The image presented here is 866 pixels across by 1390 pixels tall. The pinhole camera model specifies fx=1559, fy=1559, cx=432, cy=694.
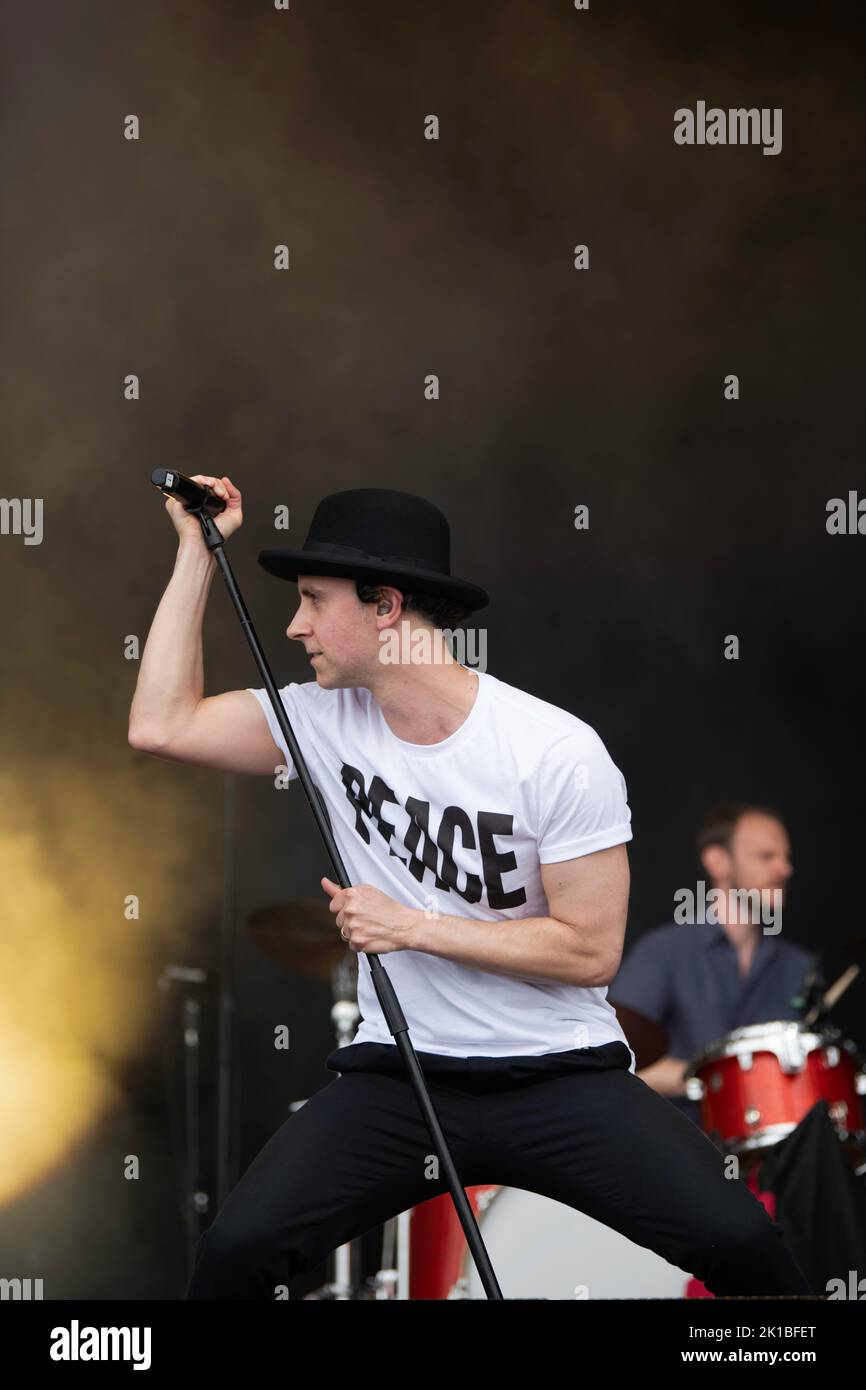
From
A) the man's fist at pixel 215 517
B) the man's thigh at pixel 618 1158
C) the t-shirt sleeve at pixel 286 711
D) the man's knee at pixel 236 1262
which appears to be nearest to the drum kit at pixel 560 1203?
the man's thigh at pixel 618 1158

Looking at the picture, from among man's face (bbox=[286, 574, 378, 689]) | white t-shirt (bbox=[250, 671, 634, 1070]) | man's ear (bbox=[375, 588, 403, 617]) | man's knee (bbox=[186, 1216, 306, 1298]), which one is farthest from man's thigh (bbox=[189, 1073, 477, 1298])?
man's ear (bbox=[375, 588, 403, 617])

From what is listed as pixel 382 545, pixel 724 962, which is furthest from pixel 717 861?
pixel 382 545

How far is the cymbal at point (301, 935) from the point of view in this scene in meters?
4.62

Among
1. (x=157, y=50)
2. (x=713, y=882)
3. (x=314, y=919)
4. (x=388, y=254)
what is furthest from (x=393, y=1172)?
(x=157, y=50)

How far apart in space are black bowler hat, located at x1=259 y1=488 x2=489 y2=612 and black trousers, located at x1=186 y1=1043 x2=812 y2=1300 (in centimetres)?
84

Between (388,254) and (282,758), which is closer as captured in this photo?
(282,758)

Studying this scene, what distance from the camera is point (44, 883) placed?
566cm

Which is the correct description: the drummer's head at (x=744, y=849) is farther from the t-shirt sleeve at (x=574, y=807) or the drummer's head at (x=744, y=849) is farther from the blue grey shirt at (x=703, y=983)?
the t-shirt sleeve at (x=574, y=807)

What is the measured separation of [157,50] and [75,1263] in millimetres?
4458

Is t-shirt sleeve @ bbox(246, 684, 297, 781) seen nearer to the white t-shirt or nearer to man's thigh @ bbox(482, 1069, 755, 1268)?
the white t-shirt

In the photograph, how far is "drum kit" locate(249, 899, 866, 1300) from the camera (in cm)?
367

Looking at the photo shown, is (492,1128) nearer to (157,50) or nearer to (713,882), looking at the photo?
(713,882)

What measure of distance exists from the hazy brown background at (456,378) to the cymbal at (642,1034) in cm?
199

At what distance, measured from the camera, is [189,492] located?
113 inches
